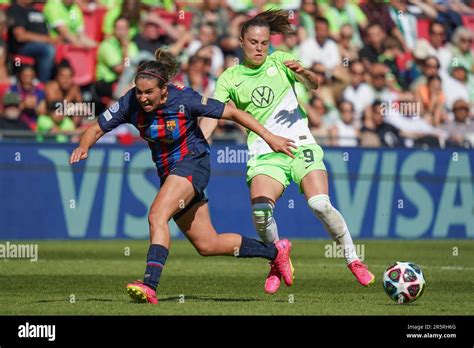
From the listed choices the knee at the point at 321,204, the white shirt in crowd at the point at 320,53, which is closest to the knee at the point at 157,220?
the knee at the point at 321,204

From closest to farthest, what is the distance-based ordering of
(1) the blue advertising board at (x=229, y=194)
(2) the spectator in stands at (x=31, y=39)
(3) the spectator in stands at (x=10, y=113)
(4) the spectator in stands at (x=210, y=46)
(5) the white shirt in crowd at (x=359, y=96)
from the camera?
(1) the blue advertising board at (x=229, y=194) → (3) the spectator in stands at (x=10, y=113) → (2) the spectator in stands at (x=31, y=39) → (4) the spectator in stands at (x=210, y=46) → (5) the white shirt in crowd at (x=359, y=96)

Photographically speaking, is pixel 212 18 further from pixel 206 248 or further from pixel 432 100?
pixel 206 248

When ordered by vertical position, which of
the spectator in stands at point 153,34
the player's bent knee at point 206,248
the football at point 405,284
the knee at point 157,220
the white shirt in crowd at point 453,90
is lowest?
the football at point 405,284

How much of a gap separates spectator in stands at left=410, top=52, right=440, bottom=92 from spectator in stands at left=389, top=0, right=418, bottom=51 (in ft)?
2.27

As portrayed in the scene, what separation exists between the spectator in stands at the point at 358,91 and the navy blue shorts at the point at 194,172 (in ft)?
35.4

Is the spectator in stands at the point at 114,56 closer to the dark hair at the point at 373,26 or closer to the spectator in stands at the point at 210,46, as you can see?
the spectator in stands at the point at 210,46

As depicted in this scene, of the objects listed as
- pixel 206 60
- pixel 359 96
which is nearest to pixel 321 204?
pixel 206 60

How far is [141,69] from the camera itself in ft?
34.0

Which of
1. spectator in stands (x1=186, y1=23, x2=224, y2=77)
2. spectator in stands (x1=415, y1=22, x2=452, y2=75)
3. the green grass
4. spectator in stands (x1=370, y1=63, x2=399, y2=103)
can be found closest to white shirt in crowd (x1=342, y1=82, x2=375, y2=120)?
spectator in stands (x1=370, y1=63, x2=399, y2=103)

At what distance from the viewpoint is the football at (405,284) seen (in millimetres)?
10422

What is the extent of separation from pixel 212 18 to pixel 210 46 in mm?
752

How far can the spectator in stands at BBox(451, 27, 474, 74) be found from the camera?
22984 mm

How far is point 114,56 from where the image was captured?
795 inches
